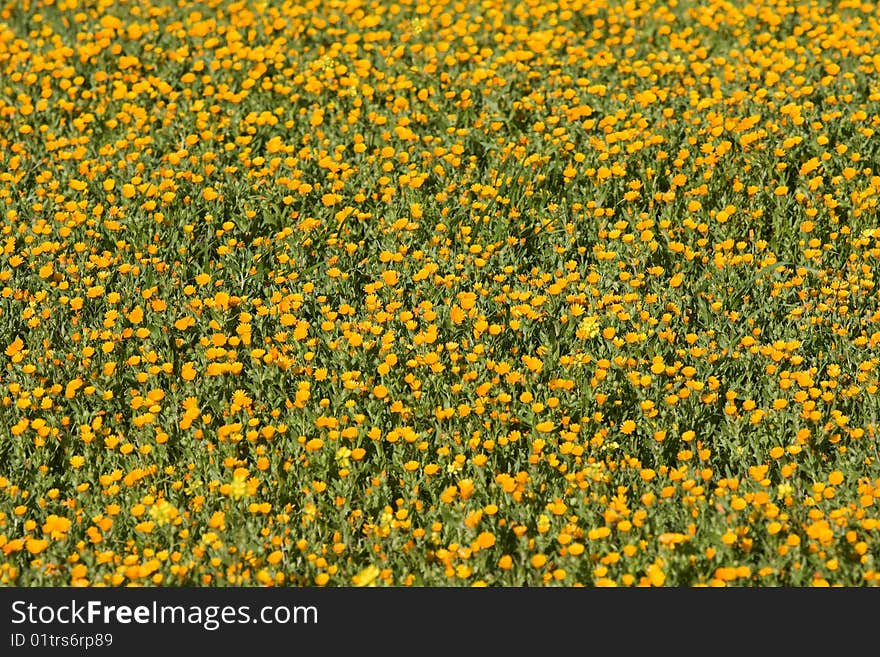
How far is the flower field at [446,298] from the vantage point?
→ 4246 mm

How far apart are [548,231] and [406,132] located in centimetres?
120

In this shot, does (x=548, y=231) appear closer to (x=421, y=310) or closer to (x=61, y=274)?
(x=421, y=310)

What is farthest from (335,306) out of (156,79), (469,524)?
(156,79)

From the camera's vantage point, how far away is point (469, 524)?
4145 millimetres

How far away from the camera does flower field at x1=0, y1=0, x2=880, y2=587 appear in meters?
4.25

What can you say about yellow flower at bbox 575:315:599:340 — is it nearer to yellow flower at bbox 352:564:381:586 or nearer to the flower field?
the flower field

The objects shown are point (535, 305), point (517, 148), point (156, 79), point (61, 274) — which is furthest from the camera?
point (156, 79)

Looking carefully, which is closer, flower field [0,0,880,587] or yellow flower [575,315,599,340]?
flower field [0,0,880,587]

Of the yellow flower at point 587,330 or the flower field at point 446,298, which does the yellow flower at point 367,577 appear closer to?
the flower field at point 446,298

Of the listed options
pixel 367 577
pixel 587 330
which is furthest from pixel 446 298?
pixel 367 577

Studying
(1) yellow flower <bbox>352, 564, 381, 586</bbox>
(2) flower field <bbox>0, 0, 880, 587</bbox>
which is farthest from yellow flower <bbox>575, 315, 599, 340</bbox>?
(1) yellow flower <bbox>352, 564, 381, 586</bbox>

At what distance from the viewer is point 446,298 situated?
542 centimetres

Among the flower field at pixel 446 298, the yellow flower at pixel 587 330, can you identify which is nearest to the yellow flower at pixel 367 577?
the flower field at pixel 446 298

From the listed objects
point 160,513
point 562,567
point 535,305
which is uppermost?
point 535,305
